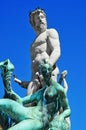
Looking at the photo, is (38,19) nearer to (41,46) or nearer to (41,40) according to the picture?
(41,40)

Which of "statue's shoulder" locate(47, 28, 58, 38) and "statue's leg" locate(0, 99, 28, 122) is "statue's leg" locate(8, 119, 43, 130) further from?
"statue's shoulder" locate(47, 28, 58, 38)

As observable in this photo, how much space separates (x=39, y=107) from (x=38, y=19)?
4849mm

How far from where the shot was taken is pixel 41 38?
1101cm

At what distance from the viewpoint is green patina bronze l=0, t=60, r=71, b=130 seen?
20.9 feet

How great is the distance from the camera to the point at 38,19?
11.1 m

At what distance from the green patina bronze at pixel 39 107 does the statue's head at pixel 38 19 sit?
4538 millimetres

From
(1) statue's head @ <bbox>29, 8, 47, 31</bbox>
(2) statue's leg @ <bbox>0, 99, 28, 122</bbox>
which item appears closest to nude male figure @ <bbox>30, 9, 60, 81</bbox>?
(1) statue's head @ <bbox>29, 8, 47, 31</bbox>

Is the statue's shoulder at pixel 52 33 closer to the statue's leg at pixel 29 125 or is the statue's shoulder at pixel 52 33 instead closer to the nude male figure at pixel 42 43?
the nude male figure at pixel 42 43

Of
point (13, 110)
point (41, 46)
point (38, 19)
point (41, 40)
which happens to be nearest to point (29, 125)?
point (13, 110)

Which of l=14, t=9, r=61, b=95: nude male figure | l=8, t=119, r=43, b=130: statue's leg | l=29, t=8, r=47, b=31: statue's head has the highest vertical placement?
l=29, t=8, r=47, b=31: statue's head

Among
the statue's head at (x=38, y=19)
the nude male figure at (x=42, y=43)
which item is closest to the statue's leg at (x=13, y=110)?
the nude male figure at (x=42, y=43)

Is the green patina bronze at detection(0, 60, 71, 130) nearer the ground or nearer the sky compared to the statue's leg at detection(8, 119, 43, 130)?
nearer the sky

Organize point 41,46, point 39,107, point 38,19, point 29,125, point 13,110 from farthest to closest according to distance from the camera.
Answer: point 38,19 → point 41,46 → point 39,107 → point 13,110 → point 29,125

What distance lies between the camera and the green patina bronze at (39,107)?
6375mm
